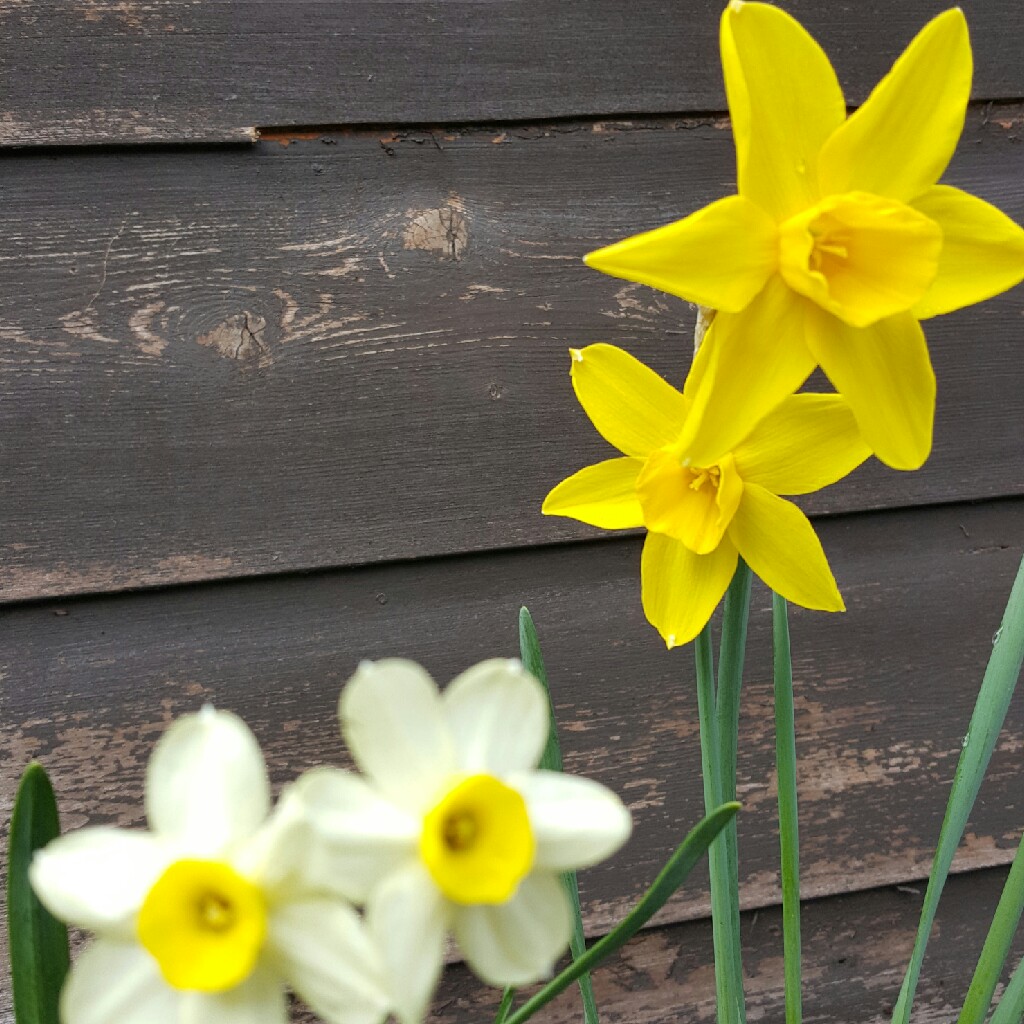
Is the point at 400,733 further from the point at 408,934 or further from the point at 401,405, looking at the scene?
the point at 401,405

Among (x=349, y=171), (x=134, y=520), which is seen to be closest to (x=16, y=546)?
(x=134, y=520)

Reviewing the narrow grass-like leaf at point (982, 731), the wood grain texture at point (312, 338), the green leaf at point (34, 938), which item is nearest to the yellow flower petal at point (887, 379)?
the narrow grass-like leaf at point (982, 731)

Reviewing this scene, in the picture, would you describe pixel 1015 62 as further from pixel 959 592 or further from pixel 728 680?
pixel 728 680

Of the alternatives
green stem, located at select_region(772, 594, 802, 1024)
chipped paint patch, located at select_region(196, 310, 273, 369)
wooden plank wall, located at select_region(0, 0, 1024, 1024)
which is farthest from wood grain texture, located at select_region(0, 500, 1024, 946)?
green stem, located at select_region(772, 594, 802, 1024)

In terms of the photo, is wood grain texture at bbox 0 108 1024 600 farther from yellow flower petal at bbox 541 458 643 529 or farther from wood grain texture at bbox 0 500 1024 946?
yellow flower petal at bbox 541 458 643 529

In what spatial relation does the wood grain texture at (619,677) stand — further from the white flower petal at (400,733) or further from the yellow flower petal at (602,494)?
the white flower petal at (400,733)

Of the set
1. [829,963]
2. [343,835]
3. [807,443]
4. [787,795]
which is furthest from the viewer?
[829,963]

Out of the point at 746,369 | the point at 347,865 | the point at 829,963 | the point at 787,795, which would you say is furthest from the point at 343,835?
the point at 829,963
